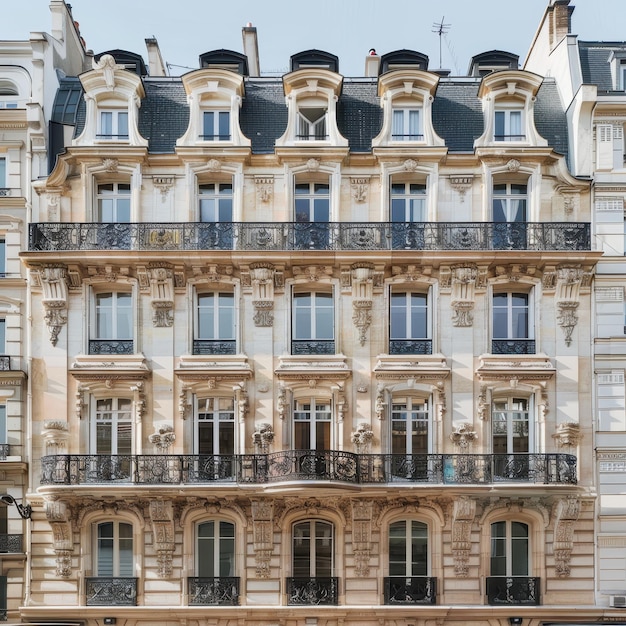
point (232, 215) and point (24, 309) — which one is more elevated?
point (232, 215)

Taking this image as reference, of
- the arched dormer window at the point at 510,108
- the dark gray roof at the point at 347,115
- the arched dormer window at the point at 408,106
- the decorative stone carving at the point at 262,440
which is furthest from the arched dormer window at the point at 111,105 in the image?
the arched dormer window at the point at 510,108

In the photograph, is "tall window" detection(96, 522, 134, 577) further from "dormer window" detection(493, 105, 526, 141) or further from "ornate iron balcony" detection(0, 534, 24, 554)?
"dormer window" detection(493, 105, 526, 141)

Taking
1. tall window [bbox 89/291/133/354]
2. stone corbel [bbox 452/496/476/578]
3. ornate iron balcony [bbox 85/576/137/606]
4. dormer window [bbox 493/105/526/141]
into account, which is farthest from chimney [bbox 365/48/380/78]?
ornate iron balcony [bbox 85/576/137/606]

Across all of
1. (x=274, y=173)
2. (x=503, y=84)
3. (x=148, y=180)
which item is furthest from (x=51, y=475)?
(x=503, y=84)

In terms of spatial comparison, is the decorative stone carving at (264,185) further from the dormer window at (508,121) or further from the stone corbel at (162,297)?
the dormer window at (508,121)

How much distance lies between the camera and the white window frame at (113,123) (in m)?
24.3

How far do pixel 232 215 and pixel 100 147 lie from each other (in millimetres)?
3632

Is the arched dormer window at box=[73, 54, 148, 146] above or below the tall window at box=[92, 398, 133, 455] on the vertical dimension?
above

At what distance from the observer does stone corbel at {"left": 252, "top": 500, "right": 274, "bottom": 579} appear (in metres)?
22.5

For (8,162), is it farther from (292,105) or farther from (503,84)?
(503,84)

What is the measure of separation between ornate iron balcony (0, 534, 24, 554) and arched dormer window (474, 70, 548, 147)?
48.1 feet

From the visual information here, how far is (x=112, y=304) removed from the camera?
23.8m

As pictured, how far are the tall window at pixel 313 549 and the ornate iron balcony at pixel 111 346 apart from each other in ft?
19.3

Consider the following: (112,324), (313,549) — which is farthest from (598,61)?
(313,549)
